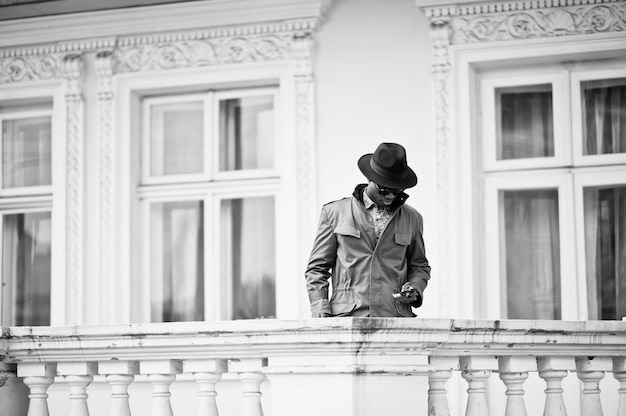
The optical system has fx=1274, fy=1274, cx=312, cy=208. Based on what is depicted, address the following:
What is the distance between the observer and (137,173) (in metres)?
9.34

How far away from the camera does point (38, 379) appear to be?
219 inches

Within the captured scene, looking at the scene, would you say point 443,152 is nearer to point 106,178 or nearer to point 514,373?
point 106,178

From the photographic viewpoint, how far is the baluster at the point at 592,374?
5.43 meters

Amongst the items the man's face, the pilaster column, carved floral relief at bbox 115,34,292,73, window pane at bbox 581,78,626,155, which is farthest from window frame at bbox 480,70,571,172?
the man's face

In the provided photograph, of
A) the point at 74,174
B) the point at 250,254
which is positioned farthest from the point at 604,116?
the point at 74,174

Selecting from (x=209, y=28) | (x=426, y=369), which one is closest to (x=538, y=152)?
(x=209, y=28)

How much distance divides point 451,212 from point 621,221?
1115 millimetres

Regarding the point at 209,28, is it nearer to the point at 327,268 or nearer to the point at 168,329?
the point at 327,268

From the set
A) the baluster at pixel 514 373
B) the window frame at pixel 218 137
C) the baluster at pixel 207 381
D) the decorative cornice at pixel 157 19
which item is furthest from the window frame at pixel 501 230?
the baluster at pixel 207 381

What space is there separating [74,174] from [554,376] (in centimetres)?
489

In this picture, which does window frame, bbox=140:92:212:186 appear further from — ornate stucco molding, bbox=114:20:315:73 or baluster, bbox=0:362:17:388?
baluster, bbox=0:362:17:388

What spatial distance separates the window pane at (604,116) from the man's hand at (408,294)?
2906 millimetres

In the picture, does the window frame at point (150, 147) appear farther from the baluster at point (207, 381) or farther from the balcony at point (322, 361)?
the baluster at point (207, 381)

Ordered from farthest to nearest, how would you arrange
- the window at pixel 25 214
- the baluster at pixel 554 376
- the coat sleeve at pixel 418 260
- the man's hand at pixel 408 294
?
the window at pixel 25 214 < the coat sleeve at pixel 418 260 < the man's hand at pixel 408 294 < the baluster at pixel 554 376
